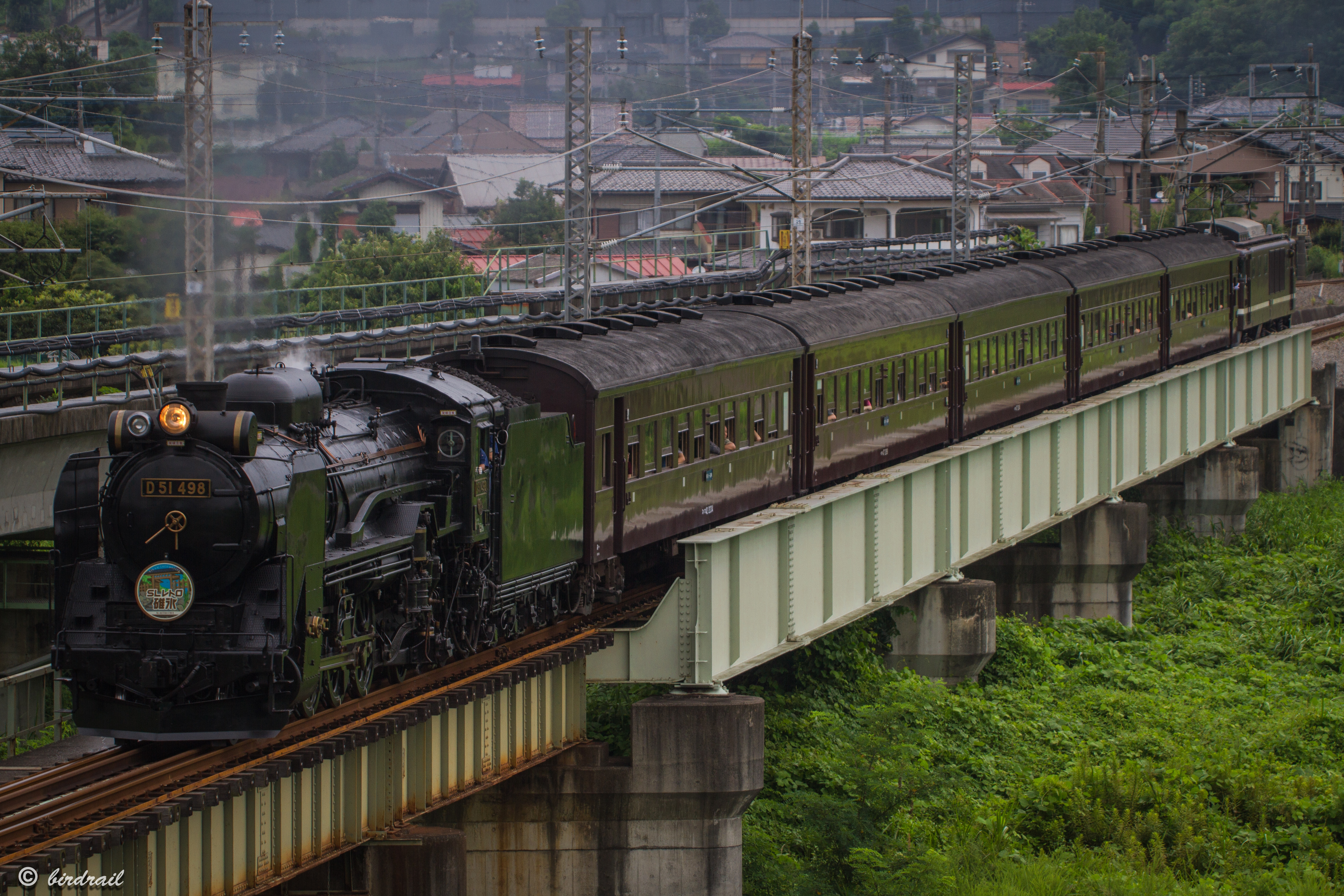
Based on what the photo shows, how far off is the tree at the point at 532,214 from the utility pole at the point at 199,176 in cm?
6080

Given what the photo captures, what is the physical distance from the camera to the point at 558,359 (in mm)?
19016

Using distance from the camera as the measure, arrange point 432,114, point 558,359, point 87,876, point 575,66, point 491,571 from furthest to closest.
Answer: point 432,114, point 575,66, point 558,359, point 491,571, point 87,876

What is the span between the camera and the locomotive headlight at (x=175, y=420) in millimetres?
14125

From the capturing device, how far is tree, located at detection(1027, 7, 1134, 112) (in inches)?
5266

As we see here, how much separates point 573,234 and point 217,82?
68.5 m

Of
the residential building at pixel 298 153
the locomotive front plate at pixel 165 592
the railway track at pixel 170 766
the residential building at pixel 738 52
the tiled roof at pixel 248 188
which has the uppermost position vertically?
the residential building at pixel 738 52

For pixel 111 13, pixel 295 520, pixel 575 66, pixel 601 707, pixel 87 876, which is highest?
pixel 111 13

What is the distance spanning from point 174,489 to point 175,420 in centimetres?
55

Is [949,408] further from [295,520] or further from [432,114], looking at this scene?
[432,114]

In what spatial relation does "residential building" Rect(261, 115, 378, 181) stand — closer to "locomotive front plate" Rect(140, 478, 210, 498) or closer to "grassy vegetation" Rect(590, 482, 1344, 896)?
"grassy vegetation" Rect(590, 482, 1344, 896)

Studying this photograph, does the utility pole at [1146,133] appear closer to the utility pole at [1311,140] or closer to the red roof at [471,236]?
the utility pole at [1311,140]

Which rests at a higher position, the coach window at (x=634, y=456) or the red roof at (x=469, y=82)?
the red roof at (x=469, y=82)

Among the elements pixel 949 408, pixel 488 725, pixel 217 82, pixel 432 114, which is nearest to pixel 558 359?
pixel 488 725

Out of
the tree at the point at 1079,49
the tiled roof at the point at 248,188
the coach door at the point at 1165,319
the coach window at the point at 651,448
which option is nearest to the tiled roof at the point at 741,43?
the tree at the point at 1079,49
